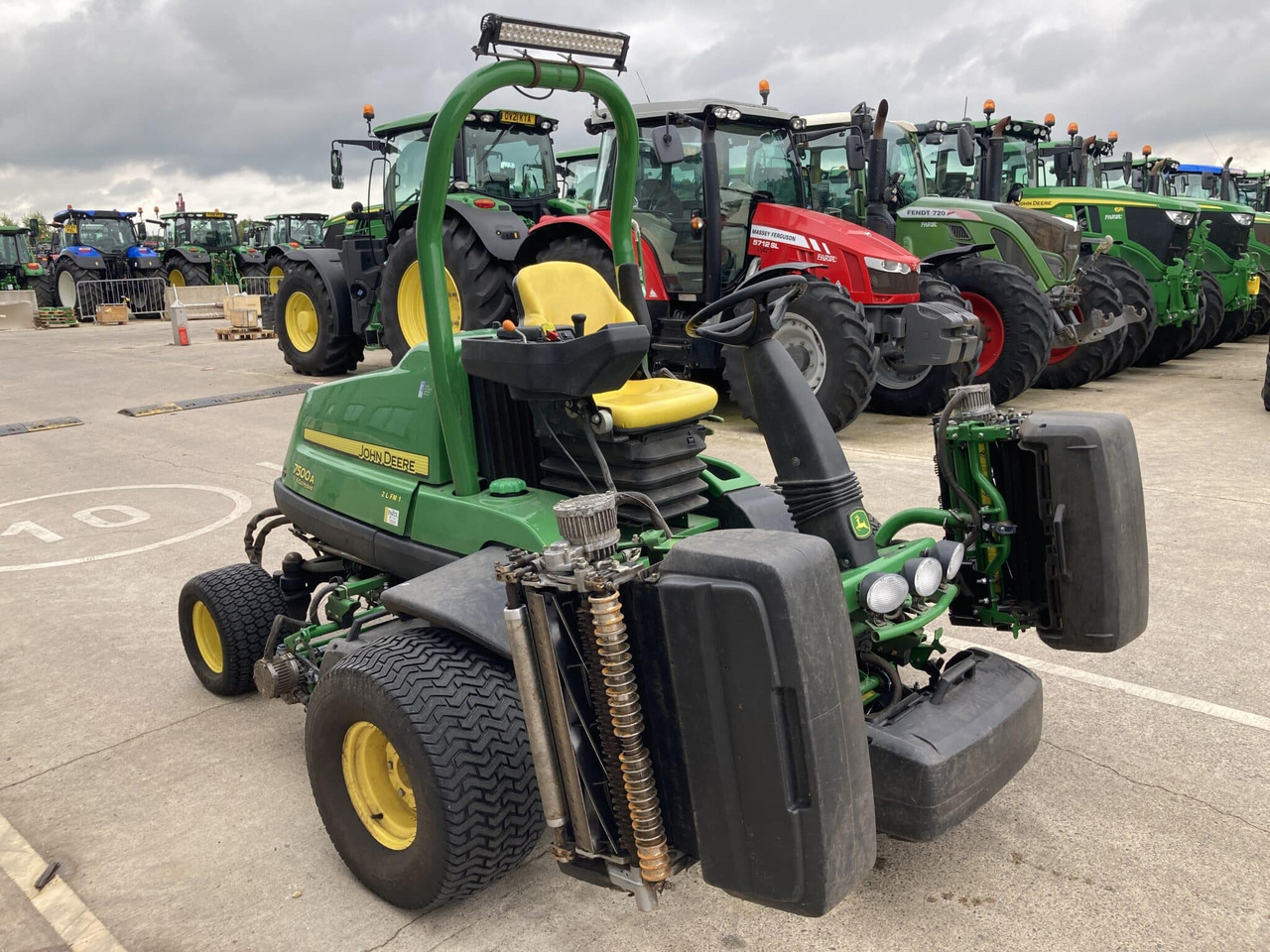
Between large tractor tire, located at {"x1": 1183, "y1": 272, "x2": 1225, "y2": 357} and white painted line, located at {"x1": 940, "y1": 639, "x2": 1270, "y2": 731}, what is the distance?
34.1ft

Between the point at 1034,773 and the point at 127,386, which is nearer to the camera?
the point at 1034,773

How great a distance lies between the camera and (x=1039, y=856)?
2.75m

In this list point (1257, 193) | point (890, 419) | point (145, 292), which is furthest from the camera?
point (145, 292)

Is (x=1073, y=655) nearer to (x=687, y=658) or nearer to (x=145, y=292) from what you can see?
(x=687, y=658)

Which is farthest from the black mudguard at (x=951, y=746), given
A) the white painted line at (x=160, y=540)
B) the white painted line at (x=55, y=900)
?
the white painted line at (x=160, y=540)

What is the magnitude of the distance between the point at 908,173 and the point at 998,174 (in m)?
1.55

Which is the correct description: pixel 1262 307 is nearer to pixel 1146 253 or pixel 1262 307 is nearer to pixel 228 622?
pixel 1146 253

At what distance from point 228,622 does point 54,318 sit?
78.3 feet

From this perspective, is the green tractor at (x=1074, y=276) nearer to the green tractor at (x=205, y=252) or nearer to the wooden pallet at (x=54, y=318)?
the green tractor at (x=205, y=252)

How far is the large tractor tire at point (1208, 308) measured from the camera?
42.8 feet

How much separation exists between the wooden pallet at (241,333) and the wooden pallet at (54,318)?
8.18 meters

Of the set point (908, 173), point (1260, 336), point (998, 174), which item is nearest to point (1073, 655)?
point (908, 173)

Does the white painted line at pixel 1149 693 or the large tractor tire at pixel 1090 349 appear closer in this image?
the white painted line at pixel 1149 693

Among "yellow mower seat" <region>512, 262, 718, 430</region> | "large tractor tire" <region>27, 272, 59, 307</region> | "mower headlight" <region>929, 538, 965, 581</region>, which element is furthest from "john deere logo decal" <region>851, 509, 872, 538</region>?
"large tractor tire" <region>27, 272, 59, 307</region>
